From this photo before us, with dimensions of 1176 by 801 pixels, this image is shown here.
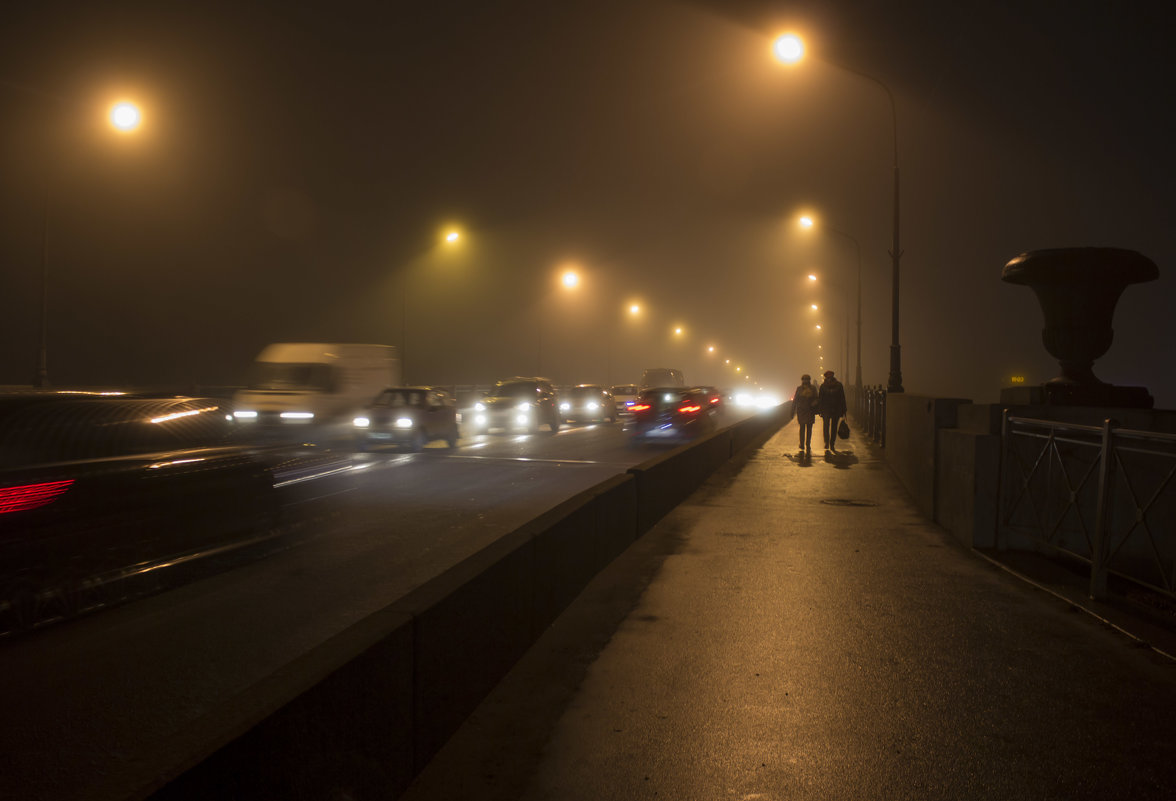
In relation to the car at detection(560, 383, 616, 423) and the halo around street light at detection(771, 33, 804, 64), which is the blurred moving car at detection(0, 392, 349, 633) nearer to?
the halo around street light at detection(771, 33, 804, 64)

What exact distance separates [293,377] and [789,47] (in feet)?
41.8

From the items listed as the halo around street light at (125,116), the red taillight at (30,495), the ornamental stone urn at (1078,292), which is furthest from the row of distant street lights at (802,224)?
the red taillight at (30,495)

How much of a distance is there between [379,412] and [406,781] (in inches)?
686

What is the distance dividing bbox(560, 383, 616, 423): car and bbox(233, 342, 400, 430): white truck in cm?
1633

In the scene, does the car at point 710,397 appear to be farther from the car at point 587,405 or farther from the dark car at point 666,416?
the car at point 587,405

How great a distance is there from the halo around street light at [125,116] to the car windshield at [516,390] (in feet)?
48.2

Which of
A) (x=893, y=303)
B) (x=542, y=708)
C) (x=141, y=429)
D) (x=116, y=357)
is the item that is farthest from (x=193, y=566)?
(x=116, y=357)

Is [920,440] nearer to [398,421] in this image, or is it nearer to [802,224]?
[398,421]

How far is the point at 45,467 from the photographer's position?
562cm

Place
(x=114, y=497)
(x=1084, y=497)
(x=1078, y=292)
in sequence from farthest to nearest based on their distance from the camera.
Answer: (x=1078, y=292) → (x=1084, y=497) → (x=114, y=497)

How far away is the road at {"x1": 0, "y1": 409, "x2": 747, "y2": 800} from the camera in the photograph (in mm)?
3902

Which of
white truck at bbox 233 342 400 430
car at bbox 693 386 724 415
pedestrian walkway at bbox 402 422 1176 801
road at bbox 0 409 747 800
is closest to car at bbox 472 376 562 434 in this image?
car at bbox 693 386 724 415

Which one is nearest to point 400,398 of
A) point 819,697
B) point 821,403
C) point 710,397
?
point 710,397

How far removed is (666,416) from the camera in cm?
2367
